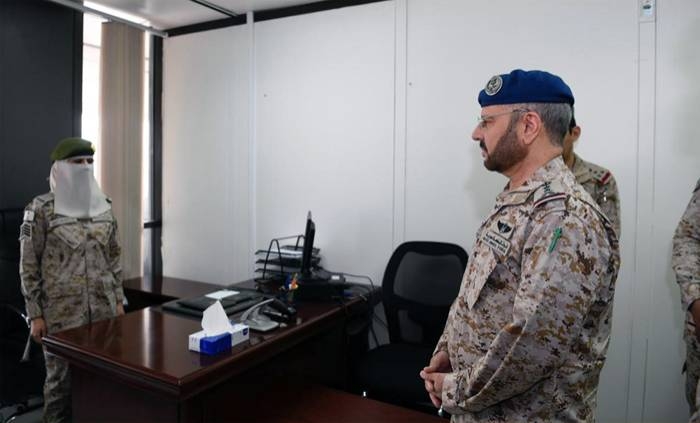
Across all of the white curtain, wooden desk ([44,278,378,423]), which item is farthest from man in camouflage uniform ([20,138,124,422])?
the white curtain

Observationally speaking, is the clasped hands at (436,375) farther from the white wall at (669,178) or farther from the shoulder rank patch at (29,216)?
the shoulder rank patch at (29,216)

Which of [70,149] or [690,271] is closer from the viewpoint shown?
[690,271]

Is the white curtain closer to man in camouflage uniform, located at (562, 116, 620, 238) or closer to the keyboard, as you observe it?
the keyboard

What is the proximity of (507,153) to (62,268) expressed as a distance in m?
2.23

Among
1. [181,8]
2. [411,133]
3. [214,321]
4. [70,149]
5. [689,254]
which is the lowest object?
[214,321]

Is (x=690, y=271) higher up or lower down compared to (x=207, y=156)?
lower down

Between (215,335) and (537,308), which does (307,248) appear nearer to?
(215,335)

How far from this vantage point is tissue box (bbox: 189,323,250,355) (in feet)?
5.26

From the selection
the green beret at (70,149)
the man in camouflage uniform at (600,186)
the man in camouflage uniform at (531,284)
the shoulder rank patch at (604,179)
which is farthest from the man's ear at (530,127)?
the green beret at (70,149)

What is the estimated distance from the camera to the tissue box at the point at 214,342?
160 centimetres

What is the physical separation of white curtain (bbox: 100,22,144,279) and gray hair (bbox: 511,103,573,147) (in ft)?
9.64

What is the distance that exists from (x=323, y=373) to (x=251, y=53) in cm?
220

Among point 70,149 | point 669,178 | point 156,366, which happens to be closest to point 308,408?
point 156,366

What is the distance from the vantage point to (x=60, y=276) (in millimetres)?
2326
